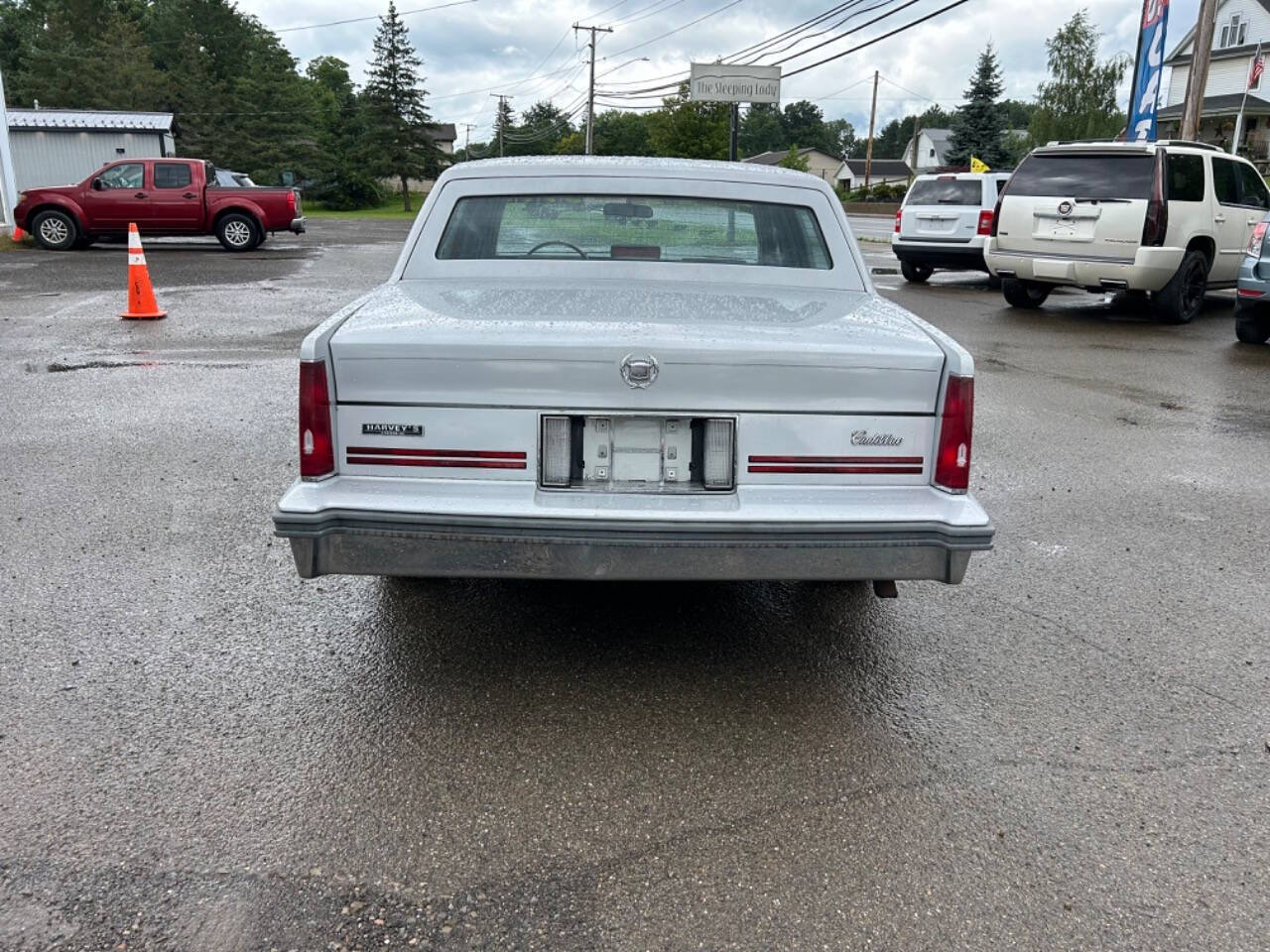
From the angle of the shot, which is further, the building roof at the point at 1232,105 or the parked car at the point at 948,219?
the building roof at the point at 1232,105

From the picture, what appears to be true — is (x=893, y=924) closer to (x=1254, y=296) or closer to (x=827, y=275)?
(x=827, y=275)

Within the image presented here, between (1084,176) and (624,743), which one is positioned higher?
(1084,176)

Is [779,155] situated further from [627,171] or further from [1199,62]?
[627,171]

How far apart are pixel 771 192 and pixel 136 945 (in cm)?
343

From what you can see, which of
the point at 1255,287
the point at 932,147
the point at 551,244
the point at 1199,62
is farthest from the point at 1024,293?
the point at 932,147

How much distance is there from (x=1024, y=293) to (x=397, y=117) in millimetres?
63488

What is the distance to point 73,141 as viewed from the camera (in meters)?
38.0

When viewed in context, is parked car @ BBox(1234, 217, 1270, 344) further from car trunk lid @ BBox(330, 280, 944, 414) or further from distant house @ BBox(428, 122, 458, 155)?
distant house @ BBox(428, 122, 458, 155)

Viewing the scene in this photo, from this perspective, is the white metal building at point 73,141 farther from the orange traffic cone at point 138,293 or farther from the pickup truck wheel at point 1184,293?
the pickup truck wheel at point 1184,293

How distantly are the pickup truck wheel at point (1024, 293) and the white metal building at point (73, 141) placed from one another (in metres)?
35.3

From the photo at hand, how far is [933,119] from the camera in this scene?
130 metres

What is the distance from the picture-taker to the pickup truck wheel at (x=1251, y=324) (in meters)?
10.6

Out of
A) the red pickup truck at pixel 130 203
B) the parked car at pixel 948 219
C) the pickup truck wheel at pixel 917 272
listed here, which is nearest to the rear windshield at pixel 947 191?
the parked car at pixel 948 219

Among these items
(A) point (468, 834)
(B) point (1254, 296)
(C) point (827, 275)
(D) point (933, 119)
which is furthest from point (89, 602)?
(D) point (933, 119)
